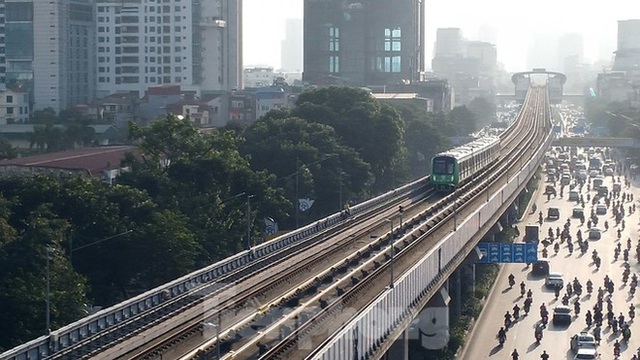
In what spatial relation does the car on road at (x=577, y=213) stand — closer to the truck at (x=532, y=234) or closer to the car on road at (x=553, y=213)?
the car on road at (x=553, y=213)

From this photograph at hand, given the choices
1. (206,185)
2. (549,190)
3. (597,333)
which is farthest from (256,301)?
(549,190)

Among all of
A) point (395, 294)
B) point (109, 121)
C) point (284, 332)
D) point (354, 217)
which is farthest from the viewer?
point (109, 121)

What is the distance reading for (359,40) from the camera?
337 ft

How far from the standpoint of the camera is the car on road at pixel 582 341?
1102 inches

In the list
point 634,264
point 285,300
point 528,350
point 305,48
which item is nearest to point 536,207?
point 634,264

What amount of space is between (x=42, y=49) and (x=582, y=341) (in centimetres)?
6401

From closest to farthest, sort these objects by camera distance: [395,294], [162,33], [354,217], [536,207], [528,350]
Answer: [395,294]
[528,350]
[354,217]
[536,207]
[162,33]

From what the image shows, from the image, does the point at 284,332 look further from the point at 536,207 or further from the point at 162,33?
the point at 162,33

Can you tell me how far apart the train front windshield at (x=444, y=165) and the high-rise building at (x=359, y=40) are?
55947 millimetres

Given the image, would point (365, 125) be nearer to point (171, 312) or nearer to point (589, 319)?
point (589, 319)

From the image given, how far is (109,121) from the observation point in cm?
7544

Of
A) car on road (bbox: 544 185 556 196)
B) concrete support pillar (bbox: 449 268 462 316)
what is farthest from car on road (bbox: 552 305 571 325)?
car on road (bbox: 544 185 556 196)

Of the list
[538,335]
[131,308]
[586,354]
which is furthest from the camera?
[538,335]

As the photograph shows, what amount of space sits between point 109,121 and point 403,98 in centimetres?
2098
